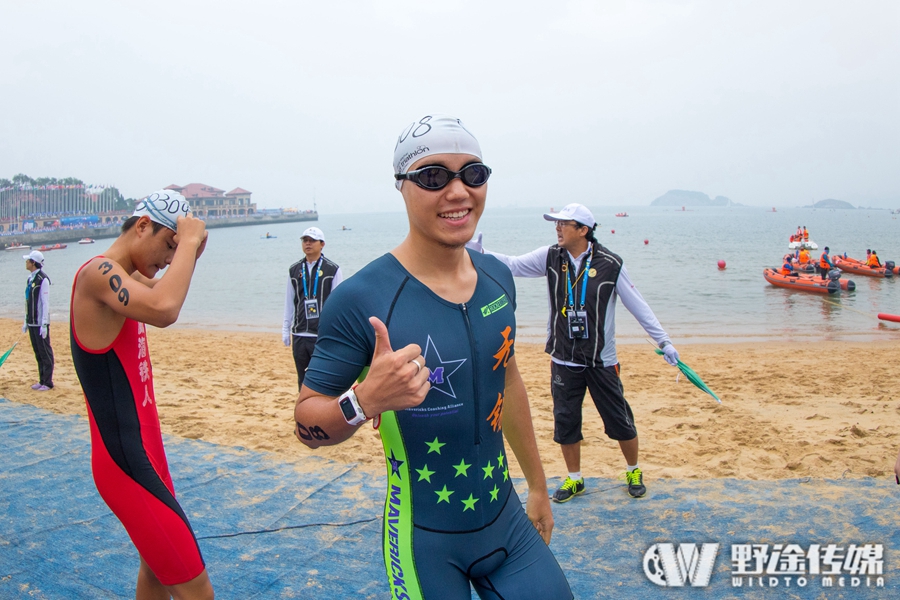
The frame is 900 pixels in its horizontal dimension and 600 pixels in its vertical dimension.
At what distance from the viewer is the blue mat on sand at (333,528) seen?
3.51 m

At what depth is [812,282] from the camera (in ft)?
→ 84.9

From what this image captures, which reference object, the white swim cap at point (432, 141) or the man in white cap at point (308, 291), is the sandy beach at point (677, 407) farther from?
the white swim cap at point (432, 141)

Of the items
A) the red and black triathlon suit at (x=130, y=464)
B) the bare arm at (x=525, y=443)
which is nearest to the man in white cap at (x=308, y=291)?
the red and black triathlon suit at (x=130, y=464)

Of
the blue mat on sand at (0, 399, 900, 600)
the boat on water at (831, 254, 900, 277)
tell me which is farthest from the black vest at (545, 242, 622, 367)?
the boat on water at (831, 254, 900, 277)

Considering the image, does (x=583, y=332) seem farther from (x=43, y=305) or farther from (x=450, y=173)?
(x=43, y=305)

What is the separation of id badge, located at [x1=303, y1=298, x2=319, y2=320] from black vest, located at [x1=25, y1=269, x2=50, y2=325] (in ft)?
16.1

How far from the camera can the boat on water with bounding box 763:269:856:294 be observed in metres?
24.7

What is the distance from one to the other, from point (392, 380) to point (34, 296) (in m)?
10.0

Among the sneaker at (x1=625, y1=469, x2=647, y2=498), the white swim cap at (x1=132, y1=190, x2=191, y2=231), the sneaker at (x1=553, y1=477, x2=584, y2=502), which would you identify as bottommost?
the sneaker at (x1=553, y1=477, x2=584, y2=502)

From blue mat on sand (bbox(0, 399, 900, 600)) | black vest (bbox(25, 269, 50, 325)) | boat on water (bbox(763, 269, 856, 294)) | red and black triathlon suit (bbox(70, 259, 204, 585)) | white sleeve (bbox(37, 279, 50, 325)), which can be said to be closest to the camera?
red and black triathlon suit (bbox(70, 259, 204, 585))

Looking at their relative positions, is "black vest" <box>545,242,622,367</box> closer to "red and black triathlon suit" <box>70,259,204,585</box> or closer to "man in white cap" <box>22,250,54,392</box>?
"red and black triathlon suit" <box>70,259,204,585</box>

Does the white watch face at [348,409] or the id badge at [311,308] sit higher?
the white watch face at [348,409]

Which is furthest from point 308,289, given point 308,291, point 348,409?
point 348,409

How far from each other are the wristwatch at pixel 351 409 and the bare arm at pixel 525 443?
0.84 meters
